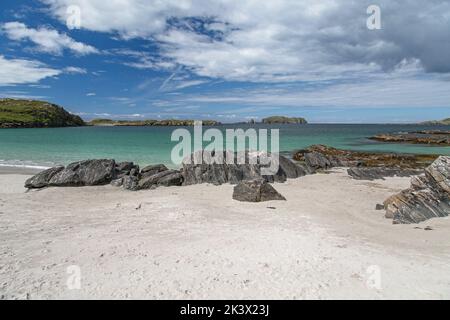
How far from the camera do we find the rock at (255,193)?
18172mm

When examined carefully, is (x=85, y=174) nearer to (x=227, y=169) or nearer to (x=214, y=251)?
(x=227, y=169)

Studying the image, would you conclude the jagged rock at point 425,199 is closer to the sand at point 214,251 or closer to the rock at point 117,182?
the sand at point 214,251

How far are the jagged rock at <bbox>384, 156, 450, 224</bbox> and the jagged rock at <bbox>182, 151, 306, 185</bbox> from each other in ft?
33.4

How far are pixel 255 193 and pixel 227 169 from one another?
706cm

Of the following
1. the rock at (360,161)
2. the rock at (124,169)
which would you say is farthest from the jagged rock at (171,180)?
the rock at (360,161)

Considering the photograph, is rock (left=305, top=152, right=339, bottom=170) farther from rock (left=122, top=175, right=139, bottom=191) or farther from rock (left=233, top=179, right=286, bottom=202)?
rock (left=122, top=175, right=139, bottom=191)

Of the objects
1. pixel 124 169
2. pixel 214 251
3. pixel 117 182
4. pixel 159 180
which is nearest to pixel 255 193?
pixel 214 251

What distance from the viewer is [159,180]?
23594mm

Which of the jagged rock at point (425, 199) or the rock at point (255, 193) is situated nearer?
the jagged rock at point (425, 199)

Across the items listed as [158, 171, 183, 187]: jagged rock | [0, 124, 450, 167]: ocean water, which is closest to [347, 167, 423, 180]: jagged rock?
[158, 171, 183, 187]: jagged rock

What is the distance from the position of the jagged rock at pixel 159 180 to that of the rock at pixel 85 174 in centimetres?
299

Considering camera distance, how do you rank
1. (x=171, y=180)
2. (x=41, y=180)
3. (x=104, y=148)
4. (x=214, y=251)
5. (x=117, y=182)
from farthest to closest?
(x=104, y=148) → (x=171, y=180) → (x=117, y=182) → (x=41, y=180) → (x=214, y=251)

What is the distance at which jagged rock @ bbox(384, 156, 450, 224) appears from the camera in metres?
14.7
